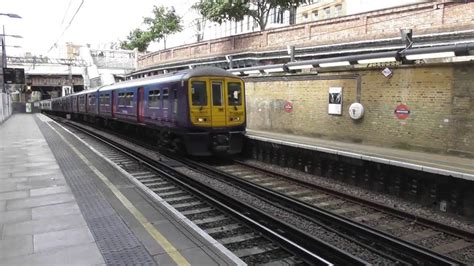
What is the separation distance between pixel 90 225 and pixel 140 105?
11246mm

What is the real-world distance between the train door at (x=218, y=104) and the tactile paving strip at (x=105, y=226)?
4501 millimetres

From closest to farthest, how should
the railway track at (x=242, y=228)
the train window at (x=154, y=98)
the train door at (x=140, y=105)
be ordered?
1. the railway track at (x=242, y=228)
2. the train window at (x=154, y=98)
3. the train door at (x=140, y=105)

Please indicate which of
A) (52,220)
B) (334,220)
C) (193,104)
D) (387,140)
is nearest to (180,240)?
(52,220)

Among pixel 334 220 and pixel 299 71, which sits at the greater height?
pixel 299 71

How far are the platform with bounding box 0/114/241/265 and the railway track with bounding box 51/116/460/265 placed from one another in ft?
2.56

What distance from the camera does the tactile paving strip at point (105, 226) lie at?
465 cm

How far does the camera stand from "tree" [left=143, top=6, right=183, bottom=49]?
4312 cm

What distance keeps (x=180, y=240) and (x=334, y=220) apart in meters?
2.85

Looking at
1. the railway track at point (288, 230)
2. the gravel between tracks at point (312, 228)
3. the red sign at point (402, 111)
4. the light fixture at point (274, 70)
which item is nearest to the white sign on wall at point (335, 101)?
the red sign at point (402, 111)

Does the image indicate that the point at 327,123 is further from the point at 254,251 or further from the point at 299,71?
the point at 254,251

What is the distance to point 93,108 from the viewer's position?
26781mm

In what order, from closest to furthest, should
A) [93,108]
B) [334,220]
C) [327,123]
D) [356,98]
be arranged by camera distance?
[334,220] < [356,98] < [327,123] < [93,108]

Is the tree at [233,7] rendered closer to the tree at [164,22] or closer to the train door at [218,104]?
the train door at [218,104]

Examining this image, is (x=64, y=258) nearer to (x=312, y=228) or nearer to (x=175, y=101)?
(x=312, y=228)
